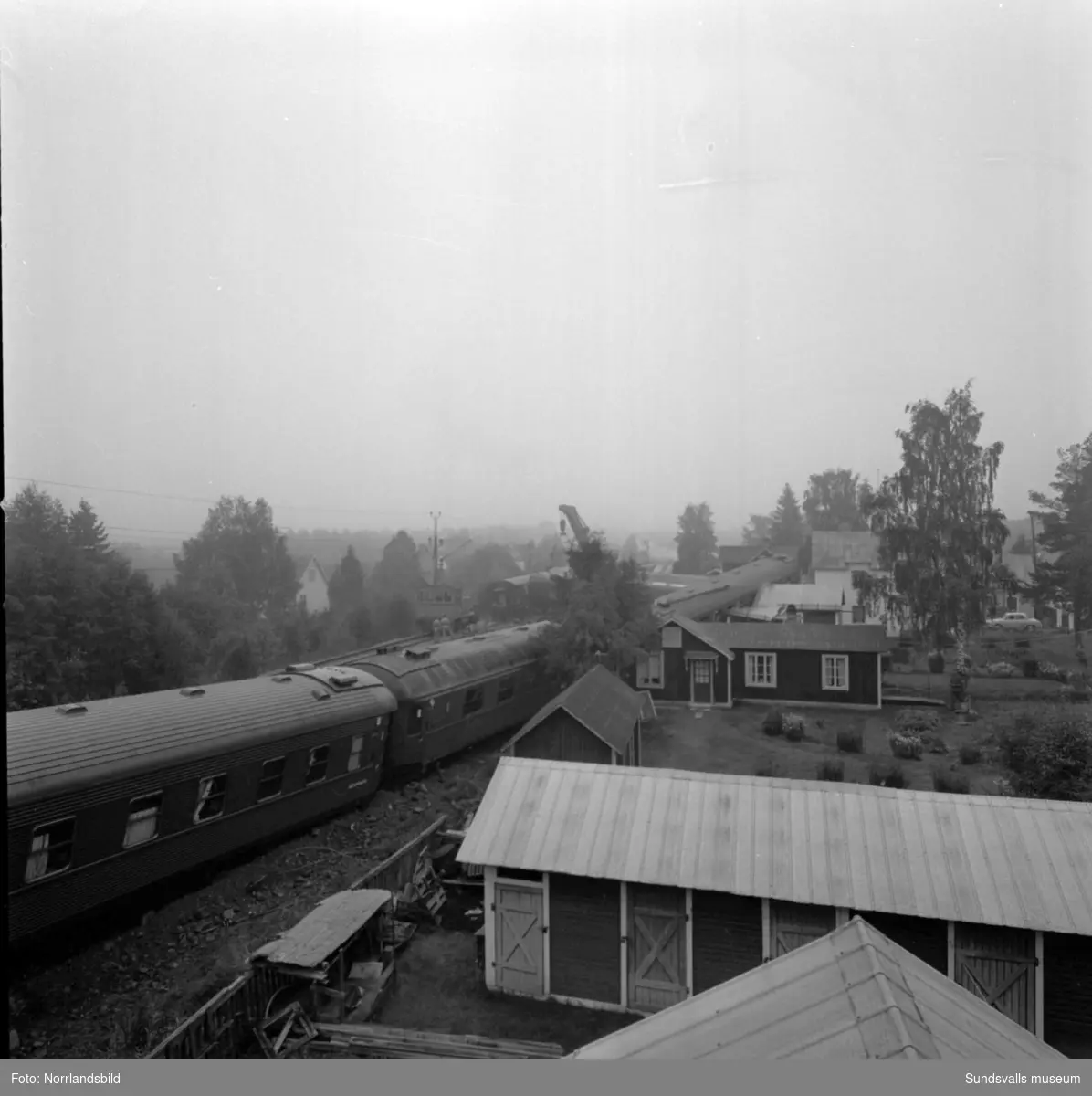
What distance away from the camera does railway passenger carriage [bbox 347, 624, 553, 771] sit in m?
13.4

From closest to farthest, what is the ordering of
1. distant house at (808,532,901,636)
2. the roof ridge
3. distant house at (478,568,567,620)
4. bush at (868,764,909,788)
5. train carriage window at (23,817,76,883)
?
the roof ridge
train carriage window at (23,817,76,883)
bush at (868,764,909,788)
distant house at (808,532,901,636)
distant house at (478,568,567,620)

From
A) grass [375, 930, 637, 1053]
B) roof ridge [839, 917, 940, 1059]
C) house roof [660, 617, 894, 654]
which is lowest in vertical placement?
grass [375, 930, 637, 1053]

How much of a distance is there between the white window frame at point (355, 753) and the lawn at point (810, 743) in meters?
5.84

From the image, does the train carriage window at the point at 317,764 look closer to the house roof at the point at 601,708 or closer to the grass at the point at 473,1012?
the house roof at the point at 601,708

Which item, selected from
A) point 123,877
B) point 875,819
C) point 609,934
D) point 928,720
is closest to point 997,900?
point 875,819

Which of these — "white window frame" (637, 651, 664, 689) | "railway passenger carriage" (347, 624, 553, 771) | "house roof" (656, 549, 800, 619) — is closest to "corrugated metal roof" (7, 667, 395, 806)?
"railway passenger carriage" (347, 624, 553, 771)

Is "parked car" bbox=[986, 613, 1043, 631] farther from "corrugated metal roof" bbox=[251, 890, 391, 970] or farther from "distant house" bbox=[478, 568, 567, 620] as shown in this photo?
"corrugated metal roof" bbox=[251, 890, 391, 970]

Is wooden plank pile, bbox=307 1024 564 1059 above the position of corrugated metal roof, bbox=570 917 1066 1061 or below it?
below

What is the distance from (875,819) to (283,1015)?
18.6ft

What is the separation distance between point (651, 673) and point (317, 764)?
988cm

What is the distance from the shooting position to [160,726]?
8.94 m

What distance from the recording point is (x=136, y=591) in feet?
53.6

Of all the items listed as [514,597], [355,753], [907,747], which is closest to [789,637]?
[907,747]

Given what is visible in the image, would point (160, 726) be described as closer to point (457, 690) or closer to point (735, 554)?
point (457, 690)
